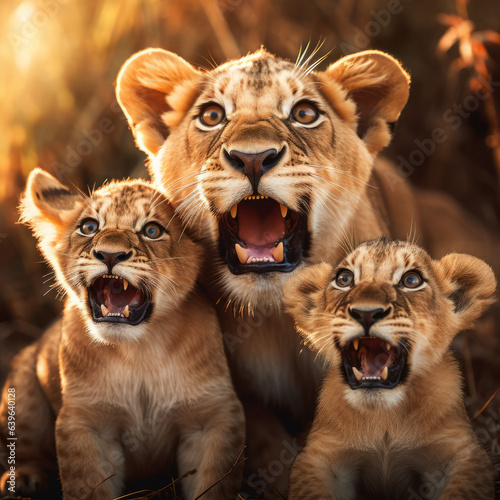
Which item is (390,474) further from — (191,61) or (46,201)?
(191,61)

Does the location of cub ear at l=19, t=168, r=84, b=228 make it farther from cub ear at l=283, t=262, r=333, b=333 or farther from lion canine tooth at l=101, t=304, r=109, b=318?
cub ear at l=283, t=262, r=333, b=333

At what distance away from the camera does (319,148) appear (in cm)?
306

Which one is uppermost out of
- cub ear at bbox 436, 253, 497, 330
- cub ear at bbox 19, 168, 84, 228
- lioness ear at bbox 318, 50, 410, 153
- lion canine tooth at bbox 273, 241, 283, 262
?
lioness ear at bbox 318, 50, 410, 153

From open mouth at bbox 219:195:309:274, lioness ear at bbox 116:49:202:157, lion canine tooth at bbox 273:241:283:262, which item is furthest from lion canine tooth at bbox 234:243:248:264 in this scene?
lioness ear at bbox 116:49:202:157

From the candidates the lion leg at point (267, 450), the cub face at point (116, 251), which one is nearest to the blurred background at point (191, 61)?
the lion leg at point (267, 450)

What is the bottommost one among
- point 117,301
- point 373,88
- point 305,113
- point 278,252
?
point 117,301

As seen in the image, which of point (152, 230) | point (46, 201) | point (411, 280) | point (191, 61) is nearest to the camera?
point (411, 280)

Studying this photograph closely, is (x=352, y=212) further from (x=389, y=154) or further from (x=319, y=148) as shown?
(x=389, y=154)

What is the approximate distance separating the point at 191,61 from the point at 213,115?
2.36 meters

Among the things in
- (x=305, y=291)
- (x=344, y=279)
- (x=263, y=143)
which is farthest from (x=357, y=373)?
(x=263, y=143)

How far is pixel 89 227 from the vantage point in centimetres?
288

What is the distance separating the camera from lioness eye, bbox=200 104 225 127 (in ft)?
10.4

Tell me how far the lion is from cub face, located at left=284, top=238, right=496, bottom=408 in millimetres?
284

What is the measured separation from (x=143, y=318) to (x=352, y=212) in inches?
40.7
